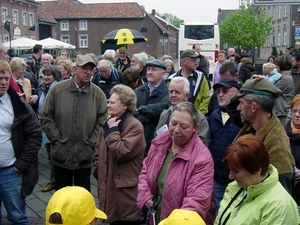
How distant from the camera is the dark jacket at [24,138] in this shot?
3732mm

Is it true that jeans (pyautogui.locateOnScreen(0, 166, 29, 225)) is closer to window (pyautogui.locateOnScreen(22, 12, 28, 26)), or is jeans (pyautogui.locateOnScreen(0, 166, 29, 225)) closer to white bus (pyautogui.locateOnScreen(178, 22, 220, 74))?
white bus (pyautogui.locateOnScreen(178, 22, 220, 74))

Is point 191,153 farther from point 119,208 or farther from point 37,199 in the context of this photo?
point 37,199

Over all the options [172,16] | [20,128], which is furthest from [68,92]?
[172,16]

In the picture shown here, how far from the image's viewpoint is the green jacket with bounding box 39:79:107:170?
14.3ft

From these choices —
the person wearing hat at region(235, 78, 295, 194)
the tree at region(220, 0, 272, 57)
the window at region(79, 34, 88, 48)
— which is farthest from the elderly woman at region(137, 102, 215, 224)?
the window at region(79, 34, 88, 48)

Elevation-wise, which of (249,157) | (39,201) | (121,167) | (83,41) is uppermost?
(83,41)

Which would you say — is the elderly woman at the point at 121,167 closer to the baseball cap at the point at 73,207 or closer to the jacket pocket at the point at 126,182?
the jacket pocket at the point at 126,182

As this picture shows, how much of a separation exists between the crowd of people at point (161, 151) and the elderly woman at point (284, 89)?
0.25ft

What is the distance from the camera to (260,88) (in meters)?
2.82

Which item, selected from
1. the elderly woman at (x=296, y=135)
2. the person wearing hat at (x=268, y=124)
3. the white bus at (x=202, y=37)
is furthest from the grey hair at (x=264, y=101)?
A: the white bus at (x=202, y=37)

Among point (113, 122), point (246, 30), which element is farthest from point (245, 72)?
point (246, 30)

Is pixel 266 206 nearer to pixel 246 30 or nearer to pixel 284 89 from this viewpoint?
pixel 284 89

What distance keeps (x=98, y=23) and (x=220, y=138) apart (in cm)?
6168

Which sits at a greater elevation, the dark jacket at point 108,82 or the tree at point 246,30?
the tree at point 246,30
